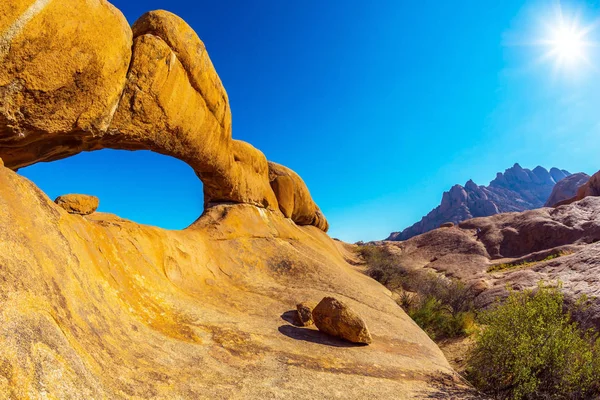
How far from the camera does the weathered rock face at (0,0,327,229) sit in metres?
5.77

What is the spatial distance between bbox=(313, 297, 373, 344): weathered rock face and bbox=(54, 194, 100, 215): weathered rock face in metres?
7.72

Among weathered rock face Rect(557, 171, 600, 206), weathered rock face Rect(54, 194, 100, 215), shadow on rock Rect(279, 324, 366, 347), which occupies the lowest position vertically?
shadow on rock Rect(279, 324, 366, 347)

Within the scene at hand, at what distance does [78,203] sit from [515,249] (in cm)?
3130

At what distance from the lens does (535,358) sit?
6.88 metres

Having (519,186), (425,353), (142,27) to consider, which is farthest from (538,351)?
(519,186)

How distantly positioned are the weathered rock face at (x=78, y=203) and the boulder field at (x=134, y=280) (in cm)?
117

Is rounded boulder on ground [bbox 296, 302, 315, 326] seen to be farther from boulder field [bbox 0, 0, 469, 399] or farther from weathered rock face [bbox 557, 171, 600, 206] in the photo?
weathered rock face [bbox 557, 171, 600, 206]

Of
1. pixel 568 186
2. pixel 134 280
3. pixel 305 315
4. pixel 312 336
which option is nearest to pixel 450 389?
pixel 312 336

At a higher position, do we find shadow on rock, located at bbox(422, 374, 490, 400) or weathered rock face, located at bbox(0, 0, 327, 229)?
weathered rock face, located at bbox(0, 0, 327, 229)

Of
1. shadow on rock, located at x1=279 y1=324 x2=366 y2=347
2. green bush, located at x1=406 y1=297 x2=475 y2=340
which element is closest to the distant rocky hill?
green bush, located at x1=406 y1=297 x2=475 y2=340

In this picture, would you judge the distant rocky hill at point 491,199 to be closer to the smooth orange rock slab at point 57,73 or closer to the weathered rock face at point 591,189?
the weathered rock face at point 591,189

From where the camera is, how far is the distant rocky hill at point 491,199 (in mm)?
122500

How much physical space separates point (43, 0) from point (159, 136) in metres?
4.40

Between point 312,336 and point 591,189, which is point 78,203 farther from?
point 591,189
